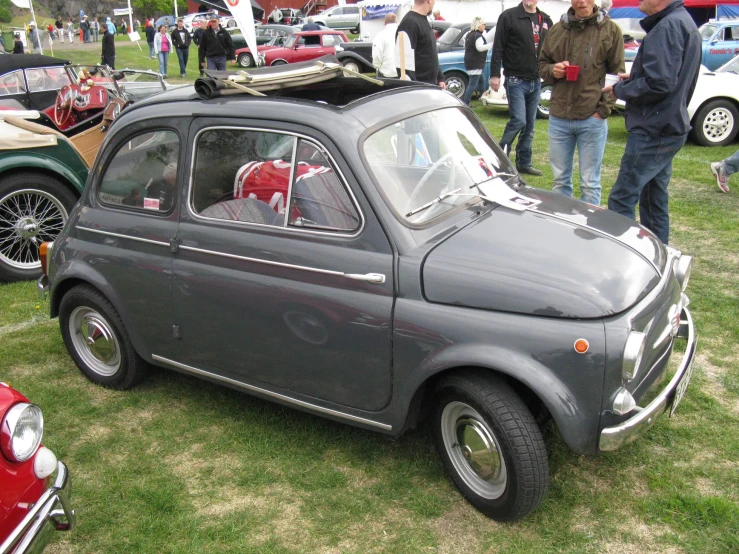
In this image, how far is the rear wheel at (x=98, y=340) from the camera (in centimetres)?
400

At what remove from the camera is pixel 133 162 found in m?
3.83

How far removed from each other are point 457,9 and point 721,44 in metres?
15.5

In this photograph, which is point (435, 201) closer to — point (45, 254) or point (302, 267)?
point (302, 267)

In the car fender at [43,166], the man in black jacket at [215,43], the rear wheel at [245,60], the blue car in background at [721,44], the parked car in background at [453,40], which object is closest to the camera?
the car fender at [43,166]

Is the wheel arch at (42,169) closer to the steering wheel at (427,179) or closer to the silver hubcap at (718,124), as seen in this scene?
the steering wheel at (427,179)

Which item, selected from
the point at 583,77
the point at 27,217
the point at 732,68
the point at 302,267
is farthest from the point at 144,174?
the point at 732,68

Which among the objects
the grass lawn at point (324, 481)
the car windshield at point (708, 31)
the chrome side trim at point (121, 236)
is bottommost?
the grass lawn at point (324, 481)

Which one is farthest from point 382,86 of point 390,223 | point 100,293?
point 100,293

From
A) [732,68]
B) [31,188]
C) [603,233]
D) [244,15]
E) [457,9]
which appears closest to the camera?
[603,233]

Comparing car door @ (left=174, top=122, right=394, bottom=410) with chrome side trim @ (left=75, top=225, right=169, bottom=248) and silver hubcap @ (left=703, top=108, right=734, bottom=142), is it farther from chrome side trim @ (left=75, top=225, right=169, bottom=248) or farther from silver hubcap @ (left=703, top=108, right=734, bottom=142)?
silver hubcap @ (left=703, top=108, right=734, bottom=142)

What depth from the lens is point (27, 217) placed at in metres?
5.85

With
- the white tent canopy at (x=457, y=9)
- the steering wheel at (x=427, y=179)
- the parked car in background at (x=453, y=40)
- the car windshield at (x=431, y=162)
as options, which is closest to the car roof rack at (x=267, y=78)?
the car windshield at (x=431, y=162)

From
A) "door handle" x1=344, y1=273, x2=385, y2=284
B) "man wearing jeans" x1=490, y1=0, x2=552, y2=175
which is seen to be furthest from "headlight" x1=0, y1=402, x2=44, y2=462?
"man wearing jeans" x1=490, y1=0, x2=552, y2=175

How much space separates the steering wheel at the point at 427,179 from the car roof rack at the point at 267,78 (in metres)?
0.77
